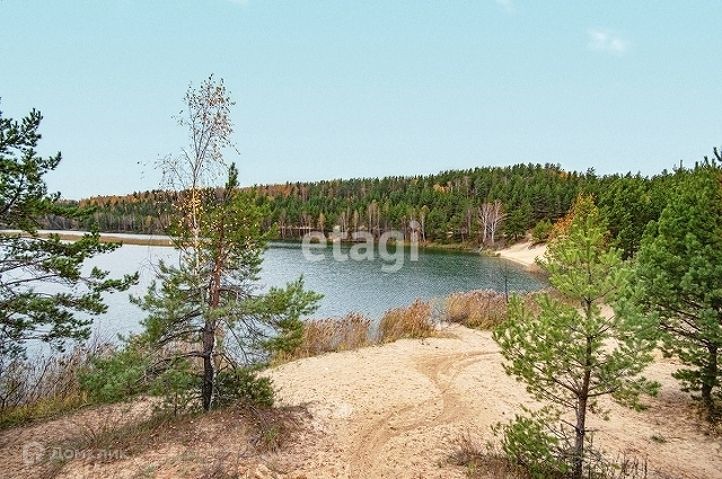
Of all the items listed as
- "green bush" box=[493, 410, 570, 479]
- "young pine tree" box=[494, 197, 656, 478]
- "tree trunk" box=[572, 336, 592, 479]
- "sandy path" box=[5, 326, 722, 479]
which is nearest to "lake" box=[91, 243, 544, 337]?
"sandy path" box=[5, 326, 722, 479]

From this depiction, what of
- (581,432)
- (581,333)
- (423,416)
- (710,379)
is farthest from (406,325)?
(581,333)

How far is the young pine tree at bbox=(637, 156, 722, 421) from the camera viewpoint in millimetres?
7336

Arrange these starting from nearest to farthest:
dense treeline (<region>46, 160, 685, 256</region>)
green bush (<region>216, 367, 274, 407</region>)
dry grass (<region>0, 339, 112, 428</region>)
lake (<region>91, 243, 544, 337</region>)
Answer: green bush (<region>216, 367, 274, 407</region>)
dry grass (<region>0, 339, 112, 428</region>)
lake (<region>91, 243, 544, 337</region>)
dense treeline (<region>46, 160, 685, 256</region>)

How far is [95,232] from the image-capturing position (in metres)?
7.95

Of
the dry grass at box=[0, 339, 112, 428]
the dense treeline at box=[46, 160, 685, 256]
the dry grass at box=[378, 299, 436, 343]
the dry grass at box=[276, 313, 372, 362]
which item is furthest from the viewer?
the dense treeline at box=[46, 160, 685, 256]

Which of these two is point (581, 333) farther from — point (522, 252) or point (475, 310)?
point (522, 252)

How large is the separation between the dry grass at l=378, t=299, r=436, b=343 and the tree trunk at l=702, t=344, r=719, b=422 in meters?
8.08

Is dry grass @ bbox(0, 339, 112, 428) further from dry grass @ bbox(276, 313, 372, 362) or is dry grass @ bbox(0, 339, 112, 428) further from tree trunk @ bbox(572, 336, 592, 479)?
tree trunk @ bbox(572, 336, 592, 479)

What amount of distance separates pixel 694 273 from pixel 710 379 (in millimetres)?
2113

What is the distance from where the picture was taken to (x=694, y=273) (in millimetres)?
7527

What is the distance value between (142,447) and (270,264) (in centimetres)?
4019

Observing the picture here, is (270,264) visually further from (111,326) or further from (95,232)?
(95,232)

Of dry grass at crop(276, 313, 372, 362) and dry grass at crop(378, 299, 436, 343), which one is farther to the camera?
dry grass at crop(378, 299, 436, 343)

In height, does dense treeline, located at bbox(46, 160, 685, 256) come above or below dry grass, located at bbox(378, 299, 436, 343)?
above
